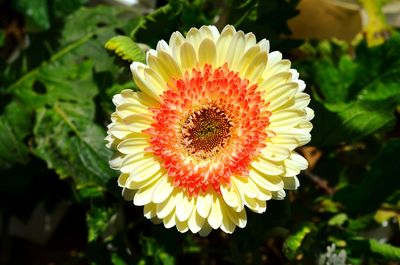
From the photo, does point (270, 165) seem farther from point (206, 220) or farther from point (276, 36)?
point (276, 36)

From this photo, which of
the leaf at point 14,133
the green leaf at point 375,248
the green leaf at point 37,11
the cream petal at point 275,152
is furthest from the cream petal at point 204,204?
the green leaf at point 37,11

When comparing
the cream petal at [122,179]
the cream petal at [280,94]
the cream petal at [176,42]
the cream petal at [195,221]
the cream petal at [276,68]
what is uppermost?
the cream petal at [176,42]

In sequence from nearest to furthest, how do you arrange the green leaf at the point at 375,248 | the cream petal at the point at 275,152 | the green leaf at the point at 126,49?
the cream petal at the point at 275,152, the green leaf at the point at 126,49, the green leaf at the point at 375,248

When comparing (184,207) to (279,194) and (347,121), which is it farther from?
(347,121)

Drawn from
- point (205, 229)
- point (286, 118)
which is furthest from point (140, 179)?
point (286, 118)

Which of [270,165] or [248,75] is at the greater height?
[248,75]

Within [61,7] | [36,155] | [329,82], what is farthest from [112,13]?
[329,82]

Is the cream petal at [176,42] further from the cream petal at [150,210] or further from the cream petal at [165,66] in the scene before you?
the cream petal at [150,210]

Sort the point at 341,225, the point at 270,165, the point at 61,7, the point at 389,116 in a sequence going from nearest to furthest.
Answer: the point at 270,165, the point at 389,116, the point at 341,225, the point at 61,7
